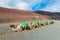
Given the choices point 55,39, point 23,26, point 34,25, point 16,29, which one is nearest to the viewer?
point 55,39

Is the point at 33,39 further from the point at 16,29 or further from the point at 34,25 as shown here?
the point at 34,25

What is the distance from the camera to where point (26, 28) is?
11539 millimetres

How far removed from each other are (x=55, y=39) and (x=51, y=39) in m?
0.13

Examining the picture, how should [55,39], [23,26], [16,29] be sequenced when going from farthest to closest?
[23,26]
[16,29]
[55,39]

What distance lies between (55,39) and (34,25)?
6847 mm

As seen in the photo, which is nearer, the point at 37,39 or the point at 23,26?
the point at 37,39

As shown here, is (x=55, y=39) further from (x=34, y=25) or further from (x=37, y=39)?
(x=34, y=25)

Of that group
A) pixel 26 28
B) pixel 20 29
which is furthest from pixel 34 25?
pixel 20 29

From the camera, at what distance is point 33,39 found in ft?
21.9

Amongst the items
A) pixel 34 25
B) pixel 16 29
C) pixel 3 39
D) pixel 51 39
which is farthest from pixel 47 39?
pixel 34 25

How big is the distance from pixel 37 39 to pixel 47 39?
0.34 m

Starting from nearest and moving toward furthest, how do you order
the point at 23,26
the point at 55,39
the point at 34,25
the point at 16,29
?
the point at 55,39 → the point at 16,29 → the point at 23,26 → the point at 34,25

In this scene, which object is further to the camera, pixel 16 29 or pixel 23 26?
pixel 23 26

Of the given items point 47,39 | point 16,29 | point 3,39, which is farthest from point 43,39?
point 16,29
